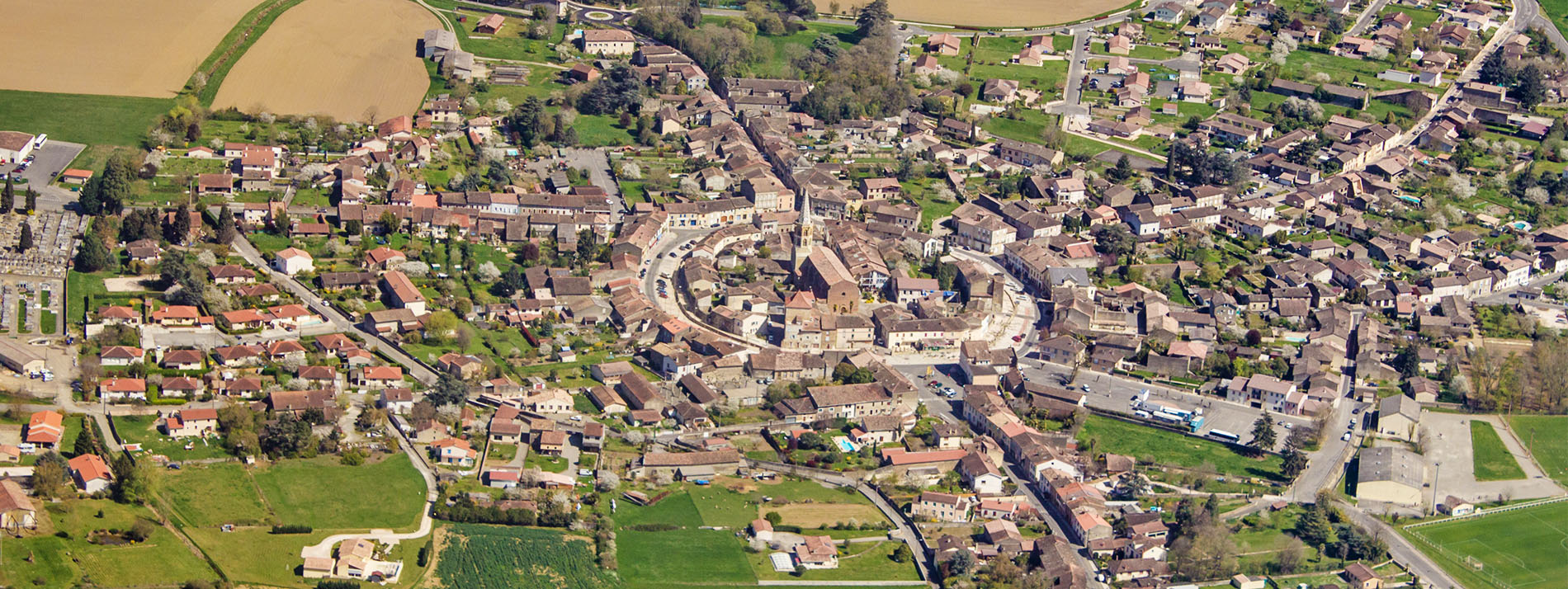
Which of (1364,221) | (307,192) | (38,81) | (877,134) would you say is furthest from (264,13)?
(1364,221)

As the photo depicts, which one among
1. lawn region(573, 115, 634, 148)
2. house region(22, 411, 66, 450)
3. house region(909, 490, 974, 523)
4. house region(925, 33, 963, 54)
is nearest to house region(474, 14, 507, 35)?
lawn region(573, 115, 634, 148)

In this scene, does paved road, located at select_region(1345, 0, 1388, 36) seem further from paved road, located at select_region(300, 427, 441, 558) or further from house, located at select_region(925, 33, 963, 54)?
paved road, located at select_region(300, 427, 441, 558)

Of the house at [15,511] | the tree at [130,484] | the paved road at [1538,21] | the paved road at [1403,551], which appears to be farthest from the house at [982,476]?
the paved road at [1538,21]

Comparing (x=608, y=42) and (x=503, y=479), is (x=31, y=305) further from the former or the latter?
(x=608, y=42)

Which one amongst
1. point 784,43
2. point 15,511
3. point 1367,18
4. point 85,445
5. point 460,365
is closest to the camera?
point 15,511

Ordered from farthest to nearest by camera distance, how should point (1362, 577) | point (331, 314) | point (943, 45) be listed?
point (943, 45) → point (331, 314) → point (1362, 577)


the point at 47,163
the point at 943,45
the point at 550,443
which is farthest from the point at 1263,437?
the point at 47,163

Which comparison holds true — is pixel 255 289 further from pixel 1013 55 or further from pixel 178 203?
pixel 1013 55

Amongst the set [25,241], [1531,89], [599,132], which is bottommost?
[25,241]
